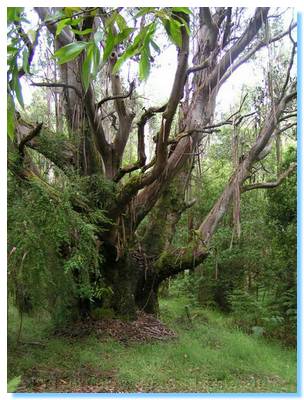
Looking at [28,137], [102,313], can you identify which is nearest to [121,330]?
[102,313]

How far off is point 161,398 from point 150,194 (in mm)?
1864

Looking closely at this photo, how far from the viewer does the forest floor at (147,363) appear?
2.76 metres

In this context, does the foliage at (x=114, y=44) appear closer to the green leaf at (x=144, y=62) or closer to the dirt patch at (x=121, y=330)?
the green leaf at (x=144, y=62)

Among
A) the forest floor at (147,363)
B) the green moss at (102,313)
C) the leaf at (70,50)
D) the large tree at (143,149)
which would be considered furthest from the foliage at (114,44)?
the green moss at (102,313)

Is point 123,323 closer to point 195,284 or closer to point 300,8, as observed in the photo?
point 195,284

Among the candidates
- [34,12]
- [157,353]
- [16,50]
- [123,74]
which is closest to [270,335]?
[157,353]

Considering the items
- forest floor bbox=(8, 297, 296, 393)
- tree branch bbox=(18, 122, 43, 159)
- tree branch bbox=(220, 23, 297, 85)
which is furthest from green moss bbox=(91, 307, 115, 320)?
tree branch bbox=(220, 23, 297, 85)

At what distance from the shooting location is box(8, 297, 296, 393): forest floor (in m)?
2.76

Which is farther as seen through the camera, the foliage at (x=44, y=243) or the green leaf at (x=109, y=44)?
the foliage at (x=44, y=243)

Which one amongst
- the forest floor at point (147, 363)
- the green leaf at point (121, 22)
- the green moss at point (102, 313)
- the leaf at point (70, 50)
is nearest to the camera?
the leaf at point (70, 50)

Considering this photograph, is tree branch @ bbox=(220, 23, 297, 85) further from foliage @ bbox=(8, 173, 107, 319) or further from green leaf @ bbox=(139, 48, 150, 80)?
green leaf @ bbox=(139, 48, 150, 80)

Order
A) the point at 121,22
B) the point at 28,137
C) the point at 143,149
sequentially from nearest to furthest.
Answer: the point at 121,22 < the point at 28,137 < the point at 143,149

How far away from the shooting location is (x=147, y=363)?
314 cm

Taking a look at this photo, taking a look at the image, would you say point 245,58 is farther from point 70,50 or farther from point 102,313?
point 70,50
